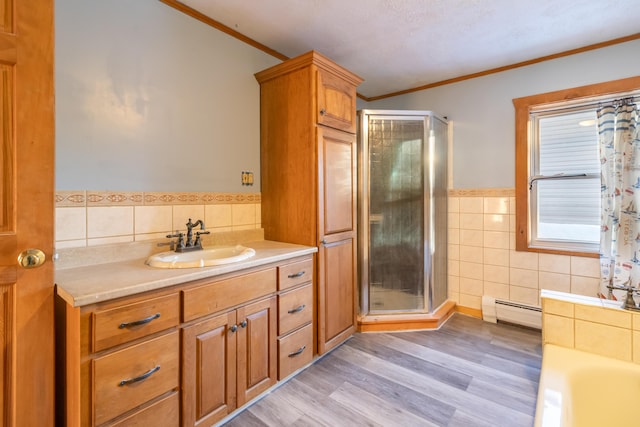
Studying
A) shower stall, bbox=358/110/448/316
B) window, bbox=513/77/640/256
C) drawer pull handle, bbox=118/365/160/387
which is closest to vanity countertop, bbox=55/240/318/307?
drawer pull handle, bbox=118/365/160/387

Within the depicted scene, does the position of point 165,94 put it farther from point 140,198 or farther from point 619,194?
point 619,194

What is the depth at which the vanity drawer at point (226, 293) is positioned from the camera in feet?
4.38

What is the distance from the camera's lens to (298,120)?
2.07 metres

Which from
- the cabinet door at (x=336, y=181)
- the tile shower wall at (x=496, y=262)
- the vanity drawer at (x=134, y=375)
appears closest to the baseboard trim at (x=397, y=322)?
the tile shower wall at (x=496, y=262)

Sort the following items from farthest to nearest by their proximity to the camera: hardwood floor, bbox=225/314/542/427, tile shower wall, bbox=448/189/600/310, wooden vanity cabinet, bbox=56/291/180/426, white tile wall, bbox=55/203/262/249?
tile shower wall, bbox=448/189/600/310 → hardwood floor, bbox=225/314/542/427 → white tile wall, bbox=55/203/262/249 → wooden vanity cabinet, bbox=56/291/180/426

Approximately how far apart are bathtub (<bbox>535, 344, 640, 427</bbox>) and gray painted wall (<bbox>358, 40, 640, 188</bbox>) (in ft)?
6.16

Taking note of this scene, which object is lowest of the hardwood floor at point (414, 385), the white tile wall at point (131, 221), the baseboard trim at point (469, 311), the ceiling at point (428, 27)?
the hardwood floor at point (414, 385)

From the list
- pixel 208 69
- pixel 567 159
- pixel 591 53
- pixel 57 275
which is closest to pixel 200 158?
pixel 208 69

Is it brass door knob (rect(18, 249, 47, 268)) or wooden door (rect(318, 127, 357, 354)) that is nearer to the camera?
brass door knob (rect(18, 249, 47, 268))

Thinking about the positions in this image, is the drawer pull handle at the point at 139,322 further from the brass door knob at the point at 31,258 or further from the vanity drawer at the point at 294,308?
the vanity drawer at the point at 294,308

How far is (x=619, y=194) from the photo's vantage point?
7.15ft

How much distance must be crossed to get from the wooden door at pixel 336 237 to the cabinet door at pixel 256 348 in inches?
17.6

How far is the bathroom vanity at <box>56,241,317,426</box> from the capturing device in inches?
42.2

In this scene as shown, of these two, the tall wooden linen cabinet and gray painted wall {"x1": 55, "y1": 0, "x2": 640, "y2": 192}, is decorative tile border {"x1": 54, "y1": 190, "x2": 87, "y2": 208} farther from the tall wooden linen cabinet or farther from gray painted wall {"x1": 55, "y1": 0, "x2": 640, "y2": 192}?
the tall wooden linen cabinet
